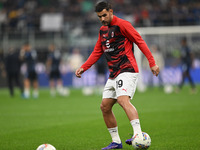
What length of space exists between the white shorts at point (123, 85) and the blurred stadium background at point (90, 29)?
17.7 m

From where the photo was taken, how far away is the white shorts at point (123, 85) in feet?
19.2

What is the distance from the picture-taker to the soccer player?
5.84m

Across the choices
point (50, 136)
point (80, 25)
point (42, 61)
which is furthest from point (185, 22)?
point (50, 136)

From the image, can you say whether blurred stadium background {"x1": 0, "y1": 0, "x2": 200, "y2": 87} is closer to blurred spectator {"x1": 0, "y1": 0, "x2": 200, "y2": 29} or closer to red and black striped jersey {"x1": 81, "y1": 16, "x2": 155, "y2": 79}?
blurred spectator {"x1": 0, "y1": 0, "x2": 200, "y2": 29}

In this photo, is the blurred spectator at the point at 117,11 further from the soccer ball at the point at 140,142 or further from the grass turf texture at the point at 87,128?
the soccer ball at the point at 140,142

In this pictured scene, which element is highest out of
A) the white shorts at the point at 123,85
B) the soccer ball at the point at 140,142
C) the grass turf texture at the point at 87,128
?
the white shorts at the point at 123,85

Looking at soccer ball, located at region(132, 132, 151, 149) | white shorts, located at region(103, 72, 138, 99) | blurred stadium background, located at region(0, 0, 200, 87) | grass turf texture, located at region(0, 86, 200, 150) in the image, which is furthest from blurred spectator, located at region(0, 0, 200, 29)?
soccer ball, located at region(132, 132, 151, 149)

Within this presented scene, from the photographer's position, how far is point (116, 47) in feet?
19.9

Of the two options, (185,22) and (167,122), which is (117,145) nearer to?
(167,122)

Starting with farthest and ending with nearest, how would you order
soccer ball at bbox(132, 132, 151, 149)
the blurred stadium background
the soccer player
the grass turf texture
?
1. the blurred stadium background
2. the grass turf texture
3. the soccer player
4. soccer ball at bbox(132, 132, 151, 149)

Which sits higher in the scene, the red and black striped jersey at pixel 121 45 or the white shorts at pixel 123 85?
the red and black striped jersey at pixel 121 45

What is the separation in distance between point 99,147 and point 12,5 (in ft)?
100

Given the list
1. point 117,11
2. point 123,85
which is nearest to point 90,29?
point 117,11

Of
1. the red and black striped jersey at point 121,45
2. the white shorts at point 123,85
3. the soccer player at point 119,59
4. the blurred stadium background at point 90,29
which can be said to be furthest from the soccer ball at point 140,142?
the blurred stadium background at point 90,29
